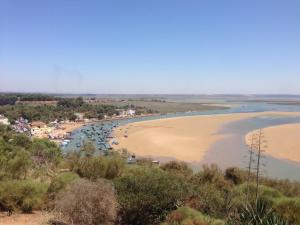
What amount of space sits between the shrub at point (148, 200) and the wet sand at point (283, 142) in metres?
32.4

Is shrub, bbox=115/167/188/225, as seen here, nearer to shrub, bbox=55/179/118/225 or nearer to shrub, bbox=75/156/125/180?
shrub, bbox=55/179/118/225

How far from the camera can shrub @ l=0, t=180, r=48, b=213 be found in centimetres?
1448

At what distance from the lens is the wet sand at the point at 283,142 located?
45500 mm

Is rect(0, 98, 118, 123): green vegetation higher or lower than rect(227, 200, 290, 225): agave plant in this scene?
lower

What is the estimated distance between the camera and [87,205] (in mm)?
Answer: 11992

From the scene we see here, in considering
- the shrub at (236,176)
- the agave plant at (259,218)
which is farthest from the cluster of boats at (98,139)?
the agave plant at (259,218)

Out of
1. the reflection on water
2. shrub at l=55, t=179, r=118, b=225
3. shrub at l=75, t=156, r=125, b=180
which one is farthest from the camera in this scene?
the reflection on water

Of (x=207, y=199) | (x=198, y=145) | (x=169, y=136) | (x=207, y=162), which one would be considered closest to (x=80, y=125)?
(x=169, y=136)

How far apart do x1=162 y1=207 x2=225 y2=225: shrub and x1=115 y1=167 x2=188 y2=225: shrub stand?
1.59 metres

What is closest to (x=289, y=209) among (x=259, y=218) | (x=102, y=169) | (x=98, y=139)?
(x=259, y=218)

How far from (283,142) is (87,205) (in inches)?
1870

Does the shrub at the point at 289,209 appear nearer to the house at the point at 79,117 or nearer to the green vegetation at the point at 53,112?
the green vegetation at the point at 53,112

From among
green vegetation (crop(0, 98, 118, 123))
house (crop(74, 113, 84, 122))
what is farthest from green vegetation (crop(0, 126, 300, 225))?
house (crop(74, 113, 84, 122))

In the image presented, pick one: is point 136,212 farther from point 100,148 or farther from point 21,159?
point 100,148
